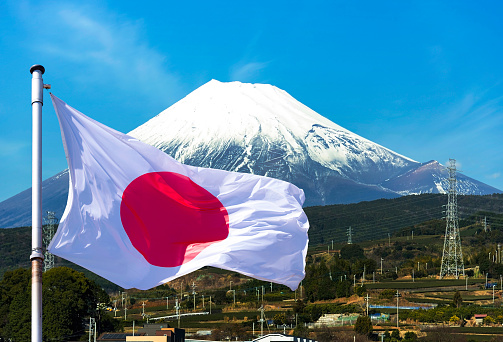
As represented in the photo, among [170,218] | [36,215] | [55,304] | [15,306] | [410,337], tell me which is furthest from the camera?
[410,337]

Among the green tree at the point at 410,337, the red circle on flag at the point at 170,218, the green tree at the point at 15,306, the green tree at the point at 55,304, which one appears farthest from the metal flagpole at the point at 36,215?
the green tree at the point at 410,337

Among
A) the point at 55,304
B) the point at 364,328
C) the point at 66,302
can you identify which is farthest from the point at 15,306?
the point at 364,328

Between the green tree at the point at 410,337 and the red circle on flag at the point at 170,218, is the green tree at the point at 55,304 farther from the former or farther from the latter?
the red circle on flag at the point at 170,218

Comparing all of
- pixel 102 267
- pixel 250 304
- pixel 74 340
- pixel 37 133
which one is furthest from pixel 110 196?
pixel 250 304

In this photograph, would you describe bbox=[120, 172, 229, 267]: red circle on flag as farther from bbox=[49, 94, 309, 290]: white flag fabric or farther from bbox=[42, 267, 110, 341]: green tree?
bbox=[42, 267, 110, 341]: green tree

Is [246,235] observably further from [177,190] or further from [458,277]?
[458,277]

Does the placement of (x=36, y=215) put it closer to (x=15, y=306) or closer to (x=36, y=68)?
(x=36, y=68)

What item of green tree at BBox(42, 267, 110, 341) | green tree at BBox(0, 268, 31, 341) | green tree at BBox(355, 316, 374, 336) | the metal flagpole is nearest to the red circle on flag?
the metal flagpole
